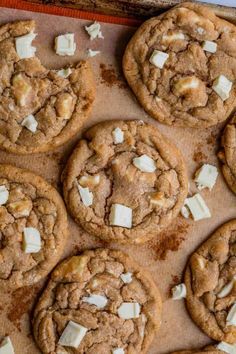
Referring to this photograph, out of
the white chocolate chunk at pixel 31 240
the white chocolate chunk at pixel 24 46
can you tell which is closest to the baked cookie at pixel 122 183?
the white chocolate chunk at pixel 31 240

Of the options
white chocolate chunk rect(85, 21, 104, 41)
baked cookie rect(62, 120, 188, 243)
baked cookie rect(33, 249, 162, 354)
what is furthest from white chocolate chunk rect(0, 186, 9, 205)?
white chocolate chunk rect(85, 21, 104, 41)

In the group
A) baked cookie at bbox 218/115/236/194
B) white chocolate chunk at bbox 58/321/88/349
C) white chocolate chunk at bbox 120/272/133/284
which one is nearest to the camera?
white chocolate chunk at bbox 58/321/88/349

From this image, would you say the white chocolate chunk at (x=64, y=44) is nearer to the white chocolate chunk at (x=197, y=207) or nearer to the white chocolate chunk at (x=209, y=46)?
the white chocolate chunk at (x=209, y=46)

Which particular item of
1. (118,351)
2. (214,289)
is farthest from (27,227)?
(214,289)

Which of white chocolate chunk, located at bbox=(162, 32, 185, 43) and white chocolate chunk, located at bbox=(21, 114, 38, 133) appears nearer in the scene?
white chocolate chunk, located at bbox=(21, 114, 38, 133)

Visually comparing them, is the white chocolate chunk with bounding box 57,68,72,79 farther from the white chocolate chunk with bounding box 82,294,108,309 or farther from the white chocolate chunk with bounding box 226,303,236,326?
the white chocolate chunk with bounding box 226,303,236,326
